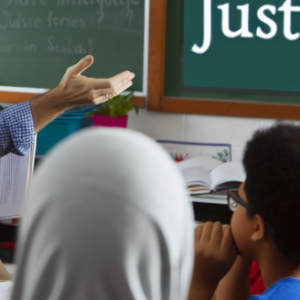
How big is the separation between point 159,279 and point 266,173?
0.52 metres

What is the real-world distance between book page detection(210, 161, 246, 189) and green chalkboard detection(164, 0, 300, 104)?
0.50 m

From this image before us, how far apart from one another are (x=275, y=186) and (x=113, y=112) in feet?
4.61

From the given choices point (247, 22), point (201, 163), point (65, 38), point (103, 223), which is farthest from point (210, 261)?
point (65, 38)

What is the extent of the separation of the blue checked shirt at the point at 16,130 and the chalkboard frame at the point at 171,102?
1.08 m

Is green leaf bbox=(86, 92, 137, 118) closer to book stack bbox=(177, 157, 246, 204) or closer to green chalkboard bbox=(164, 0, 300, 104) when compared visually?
green chalkboard bbox=(164, 0, 300, 104)

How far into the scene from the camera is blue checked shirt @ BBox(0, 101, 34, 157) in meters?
1.08

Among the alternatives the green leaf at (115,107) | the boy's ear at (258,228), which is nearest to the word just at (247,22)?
the green leaf at (115,107)

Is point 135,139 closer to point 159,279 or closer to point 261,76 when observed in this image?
point 159,279

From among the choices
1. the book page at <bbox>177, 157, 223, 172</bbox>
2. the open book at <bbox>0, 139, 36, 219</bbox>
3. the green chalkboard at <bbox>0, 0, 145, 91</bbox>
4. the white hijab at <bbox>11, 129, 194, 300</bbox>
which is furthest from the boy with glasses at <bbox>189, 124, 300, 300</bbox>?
the green chalkboard at <bbox>0, 0, 145, 91</bbox>

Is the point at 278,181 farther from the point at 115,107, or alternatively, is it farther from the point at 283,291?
the point at 115,107

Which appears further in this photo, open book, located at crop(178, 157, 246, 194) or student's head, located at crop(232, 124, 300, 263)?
open book, located at crop(178, 157, 246, 194)

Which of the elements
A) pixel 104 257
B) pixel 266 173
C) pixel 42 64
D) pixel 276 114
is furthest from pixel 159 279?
pixel 42 64

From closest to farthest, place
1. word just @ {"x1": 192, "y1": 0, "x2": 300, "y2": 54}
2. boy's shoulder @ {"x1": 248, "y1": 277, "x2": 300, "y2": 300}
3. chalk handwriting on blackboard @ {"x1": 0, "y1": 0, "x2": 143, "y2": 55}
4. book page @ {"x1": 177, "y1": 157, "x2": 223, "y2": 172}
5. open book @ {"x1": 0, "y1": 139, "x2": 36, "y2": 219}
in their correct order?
1. boy's shoulder @ {"x1": 248, "y1": 277, "x2": 300, "y2": 300}
2. open book @ {"x1": 0, "y1": 139, "x2": 36, "y2": 219}
3. book page @ {"x1": 177, "y1": 157, "x2": 223, "y2": 172}
4. word just @ {"x1": 192, "y1": 0, "x2": 300, "y2": 54}
5. chalk handwriting on blackboard @ {"x1": 0, "y1": 0, "x2": 143, "y2": 55}

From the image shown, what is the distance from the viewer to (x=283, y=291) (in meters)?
0.66
